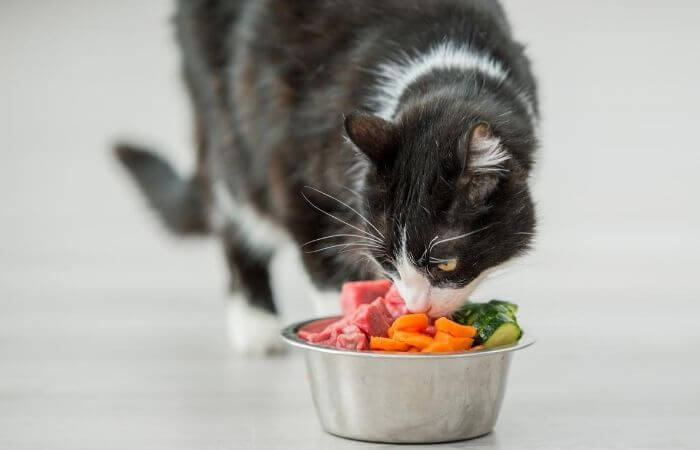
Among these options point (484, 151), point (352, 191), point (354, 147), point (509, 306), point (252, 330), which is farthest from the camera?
point (252, 330)

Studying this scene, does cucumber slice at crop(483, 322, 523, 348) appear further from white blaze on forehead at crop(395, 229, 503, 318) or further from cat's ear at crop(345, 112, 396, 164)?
cat's ear at crop(345, 112, 396, 164)

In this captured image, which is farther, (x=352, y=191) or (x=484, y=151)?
(x=352, y=191)

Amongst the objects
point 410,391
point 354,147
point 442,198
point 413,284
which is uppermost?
point 354,147

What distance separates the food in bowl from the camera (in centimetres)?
211

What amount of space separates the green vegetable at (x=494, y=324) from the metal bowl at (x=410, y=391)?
0.03 m

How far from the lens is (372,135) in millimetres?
2158

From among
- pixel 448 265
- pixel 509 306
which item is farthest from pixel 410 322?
pixel 509 306

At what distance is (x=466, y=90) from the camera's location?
2377 mm

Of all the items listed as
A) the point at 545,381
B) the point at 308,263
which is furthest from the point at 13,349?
the point at 545,381

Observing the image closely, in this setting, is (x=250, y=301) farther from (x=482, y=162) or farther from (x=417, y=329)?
(x=482, y=162)

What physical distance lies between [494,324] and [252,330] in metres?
1.30

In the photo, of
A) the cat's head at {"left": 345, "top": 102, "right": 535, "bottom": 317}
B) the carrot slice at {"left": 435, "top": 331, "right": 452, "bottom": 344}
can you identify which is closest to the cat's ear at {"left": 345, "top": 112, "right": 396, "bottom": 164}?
the cat's head at {"left": 345, "top": 102, "right": 535, "bottom": 317}

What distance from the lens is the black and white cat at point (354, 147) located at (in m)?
2.13

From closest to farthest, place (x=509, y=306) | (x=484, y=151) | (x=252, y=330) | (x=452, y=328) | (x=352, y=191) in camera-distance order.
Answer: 1. (x=484, y=151)
2. (x=452, y=328)
3. (x=509, y=306)
4. (x=352, y=191)
5. (x=252, y=330)
